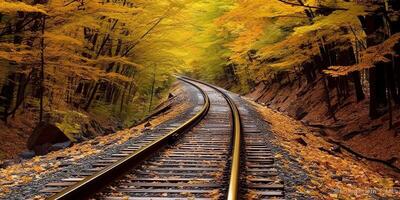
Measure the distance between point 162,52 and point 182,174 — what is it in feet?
48.5

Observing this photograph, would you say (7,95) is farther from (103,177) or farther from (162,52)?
(103,177)

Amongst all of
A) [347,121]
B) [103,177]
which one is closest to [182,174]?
[103,177]

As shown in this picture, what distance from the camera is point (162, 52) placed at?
2128 centimetres

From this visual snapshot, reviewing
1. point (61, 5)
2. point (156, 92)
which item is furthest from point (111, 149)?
point (156, 92)

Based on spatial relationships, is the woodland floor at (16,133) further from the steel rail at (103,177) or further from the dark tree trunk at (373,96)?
the dark tree trunk at (373,96)

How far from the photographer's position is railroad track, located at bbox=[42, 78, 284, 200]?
5777mm

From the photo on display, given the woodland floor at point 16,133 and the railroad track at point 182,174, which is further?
the woodland floor at point 16,133

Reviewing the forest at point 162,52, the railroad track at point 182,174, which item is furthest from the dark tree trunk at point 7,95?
the railroad track at point 182,174

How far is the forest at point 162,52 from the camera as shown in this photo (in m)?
13.3

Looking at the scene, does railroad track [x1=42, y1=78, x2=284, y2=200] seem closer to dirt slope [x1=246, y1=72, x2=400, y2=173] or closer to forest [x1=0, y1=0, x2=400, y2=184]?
forest [x1=0, y1=0, x2=400, y2=184]

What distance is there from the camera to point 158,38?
64.7ft

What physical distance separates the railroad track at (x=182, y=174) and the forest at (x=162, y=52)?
478 cm

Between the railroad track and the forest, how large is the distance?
15.7 feet

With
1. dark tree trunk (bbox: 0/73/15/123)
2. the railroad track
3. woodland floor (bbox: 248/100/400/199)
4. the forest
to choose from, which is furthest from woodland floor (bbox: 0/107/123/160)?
woodland floor (bbox: 248/100/400/199)
